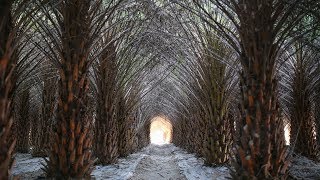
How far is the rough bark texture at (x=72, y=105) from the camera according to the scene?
→ 3.91 metres

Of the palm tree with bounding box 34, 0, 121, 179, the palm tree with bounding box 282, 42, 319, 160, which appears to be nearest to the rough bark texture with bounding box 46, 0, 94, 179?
the palm tree with bounding box 34, 0, 121, 179

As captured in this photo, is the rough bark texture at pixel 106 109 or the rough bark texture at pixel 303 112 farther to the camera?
the rough bark texture at pixel 303 112

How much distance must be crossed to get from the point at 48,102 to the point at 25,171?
281cm

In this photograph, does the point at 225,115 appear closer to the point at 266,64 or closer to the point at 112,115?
the point at 112,115

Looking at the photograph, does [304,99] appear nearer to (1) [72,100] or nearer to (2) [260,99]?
(2) [260,99]

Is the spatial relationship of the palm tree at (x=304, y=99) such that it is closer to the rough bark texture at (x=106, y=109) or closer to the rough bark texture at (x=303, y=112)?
the rough bark texture at (x=303, y=112)

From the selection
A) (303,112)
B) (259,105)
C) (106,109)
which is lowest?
(259,105)

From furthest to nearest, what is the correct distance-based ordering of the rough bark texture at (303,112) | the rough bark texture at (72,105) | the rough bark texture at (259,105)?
the rough bark texture at (303,112) → the rough bark texture at (72,105) → the rough bark texture at (259,105)

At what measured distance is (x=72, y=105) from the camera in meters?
4.03

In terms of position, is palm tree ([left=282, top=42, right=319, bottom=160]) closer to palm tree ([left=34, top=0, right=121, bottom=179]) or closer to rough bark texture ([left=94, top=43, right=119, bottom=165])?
rough bark texture ([left=94, top=43, right=119, bottom=165])

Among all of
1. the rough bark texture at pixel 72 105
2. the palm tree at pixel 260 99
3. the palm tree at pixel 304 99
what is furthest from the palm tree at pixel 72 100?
the palm tree at pixel 304 99

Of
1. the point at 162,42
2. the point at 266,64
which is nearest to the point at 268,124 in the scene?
the point at 266,64

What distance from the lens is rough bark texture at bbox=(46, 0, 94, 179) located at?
3910 mm

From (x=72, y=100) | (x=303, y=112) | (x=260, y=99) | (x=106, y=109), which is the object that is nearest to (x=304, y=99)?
(x=303, y=112)
